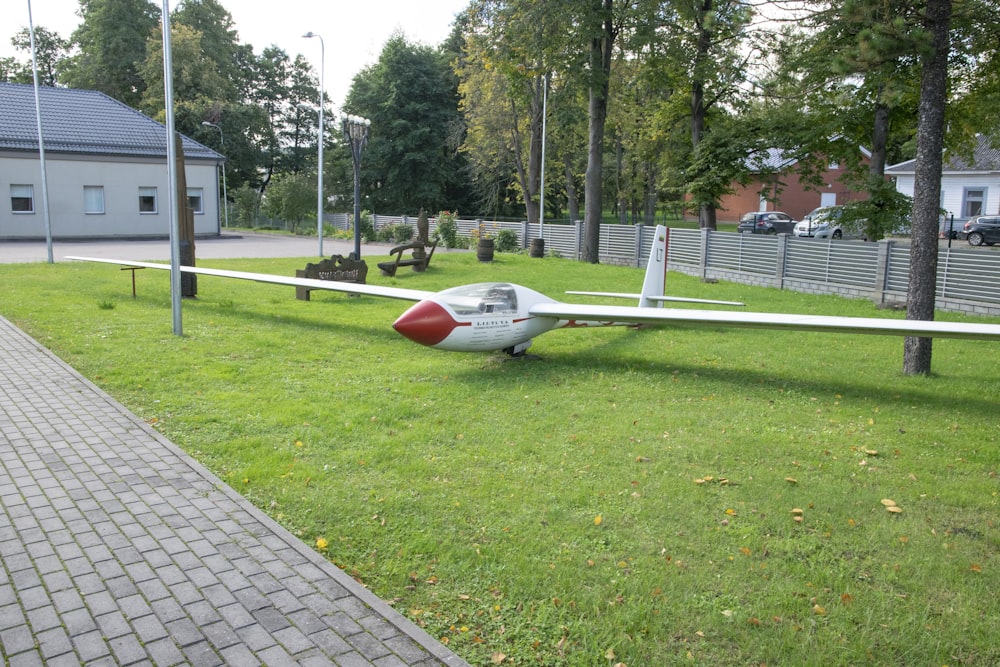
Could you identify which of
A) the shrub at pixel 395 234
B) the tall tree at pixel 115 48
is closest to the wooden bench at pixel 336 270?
the shrub at pixel 395 234

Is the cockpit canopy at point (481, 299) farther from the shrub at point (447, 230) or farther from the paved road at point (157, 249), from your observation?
the shrub at point (447, 230)

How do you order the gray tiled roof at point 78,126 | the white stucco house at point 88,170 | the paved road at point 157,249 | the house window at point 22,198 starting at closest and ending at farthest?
the paved road at point 157,249 < the house window at point 22,198 < the white stucco house at point 88,170 < the gray tiled roof at point 78,126

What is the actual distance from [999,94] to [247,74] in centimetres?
6599

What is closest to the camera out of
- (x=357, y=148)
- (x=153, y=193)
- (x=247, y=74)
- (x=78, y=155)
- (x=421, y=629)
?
(x=421, y=629)

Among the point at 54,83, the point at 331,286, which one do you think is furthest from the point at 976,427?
the point at 54,83

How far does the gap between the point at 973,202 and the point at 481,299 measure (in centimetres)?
4489

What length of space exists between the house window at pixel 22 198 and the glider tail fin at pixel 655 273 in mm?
35266

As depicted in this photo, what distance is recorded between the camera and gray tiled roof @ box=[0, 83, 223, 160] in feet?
120

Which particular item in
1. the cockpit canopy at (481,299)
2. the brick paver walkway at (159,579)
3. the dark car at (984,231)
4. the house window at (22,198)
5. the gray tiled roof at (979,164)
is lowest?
the brick paver walkway at (159,579)

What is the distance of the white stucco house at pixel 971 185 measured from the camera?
1673 inches

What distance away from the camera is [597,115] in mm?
28578

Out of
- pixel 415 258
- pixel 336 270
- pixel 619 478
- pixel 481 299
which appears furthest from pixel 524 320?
pixel 415 258

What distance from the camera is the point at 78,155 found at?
3716cm

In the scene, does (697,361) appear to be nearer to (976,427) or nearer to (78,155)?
(976,427)
